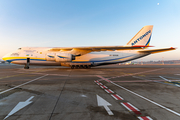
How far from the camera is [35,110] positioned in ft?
10.7

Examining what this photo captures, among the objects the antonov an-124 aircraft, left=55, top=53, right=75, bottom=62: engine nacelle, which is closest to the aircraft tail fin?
the antonov an-124 aircraft

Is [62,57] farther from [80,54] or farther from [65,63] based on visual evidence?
[80,54]

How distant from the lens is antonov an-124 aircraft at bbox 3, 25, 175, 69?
60.6 ft

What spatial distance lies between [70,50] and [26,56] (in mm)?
8433

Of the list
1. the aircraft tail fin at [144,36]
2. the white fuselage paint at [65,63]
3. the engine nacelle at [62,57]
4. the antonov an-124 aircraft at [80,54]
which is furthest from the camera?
the aircraft tail fin at [144,36]

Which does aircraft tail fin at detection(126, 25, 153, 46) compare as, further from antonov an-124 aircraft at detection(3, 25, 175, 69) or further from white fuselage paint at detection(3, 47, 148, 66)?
white fuselage paint at detection(3, 47, 148, 66)

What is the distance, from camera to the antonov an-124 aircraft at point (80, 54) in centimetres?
1848

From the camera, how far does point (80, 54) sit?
20.5 meters

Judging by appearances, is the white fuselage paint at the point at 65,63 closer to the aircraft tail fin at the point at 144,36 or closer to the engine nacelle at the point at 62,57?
the engine nacelle at the point at 62,57

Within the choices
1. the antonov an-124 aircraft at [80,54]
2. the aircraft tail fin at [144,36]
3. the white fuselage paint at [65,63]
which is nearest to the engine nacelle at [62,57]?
the antonov an-124 aircraft at [80,54]

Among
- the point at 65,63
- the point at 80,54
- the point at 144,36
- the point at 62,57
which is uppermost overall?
the point at 144,36

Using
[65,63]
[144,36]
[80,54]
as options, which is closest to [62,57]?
[65,63]

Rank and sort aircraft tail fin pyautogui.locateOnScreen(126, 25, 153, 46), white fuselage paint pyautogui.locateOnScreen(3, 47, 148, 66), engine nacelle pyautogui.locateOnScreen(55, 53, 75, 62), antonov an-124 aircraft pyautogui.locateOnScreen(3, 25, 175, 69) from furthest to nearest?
aircraft tail fin pyautogui.locateOnScreen(126, 25, 153, 46), white fuselage paint pyautogui.locateOnScreen(3, 47, 148, 66), antonov an-124 aircraft pyautogui.locateOnScreen(3, 25, 175, 69), engine nacelle pyautogui.locateOnScreen(55, 53, 75, 62)

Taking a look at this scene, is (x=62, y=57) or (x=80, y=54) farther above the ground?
(x=80, y=54)
